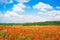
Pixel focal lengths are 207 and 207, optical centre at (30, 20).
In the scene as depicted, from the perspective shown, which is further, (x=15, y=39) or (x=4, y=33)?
(x=4, y=33)

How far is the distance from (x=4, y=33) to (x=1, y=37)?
32cm

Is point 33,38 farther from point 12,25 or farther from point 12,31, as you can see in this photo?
point 12,25

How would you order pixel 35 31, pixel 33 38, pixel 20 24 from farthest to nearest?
pixel 20 24 < pixel 35 31 < pixel 33 38

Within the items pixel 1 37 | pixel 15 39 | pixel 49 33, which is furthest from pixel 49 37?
pixel 1 37

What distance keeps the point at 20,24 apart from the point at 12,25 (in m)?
0.41

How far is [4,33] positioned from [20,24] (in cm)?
82

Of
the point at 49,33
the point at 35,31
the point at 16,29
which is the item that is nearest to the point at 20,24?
the point at 16,29

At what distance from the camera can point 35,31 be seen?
8000 mm

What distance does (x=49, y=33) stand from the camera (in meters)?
7.74

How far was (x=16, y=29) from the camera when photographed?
832 centimetres

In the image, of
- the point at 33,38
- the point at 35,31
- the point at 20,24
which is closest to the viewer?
the point at 33,38

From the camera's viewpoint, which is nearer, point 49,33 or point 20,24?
point 49,33

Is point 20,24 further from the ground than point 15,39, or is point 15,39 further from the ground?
point 20,24

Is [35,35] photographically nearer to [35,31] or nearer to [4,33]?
[35,31]
